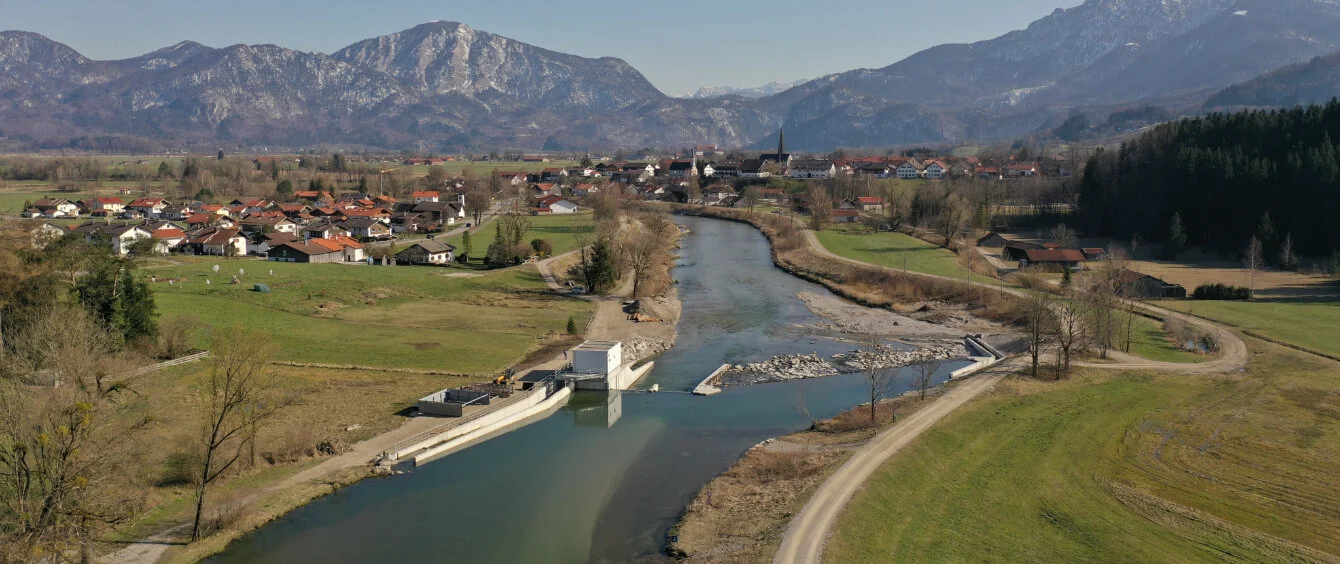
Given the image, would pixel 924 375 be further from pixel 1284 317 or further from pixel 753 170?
pixel 753 170

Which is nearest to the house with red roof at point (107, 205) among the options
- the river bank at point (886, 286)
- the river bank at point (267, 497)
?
the river bank at point (886, 286)

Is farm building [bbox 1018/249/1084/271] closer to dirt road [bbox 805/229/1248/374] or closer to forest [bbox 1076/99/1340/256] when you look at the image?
forest [bbox 1076/99/1340/256]

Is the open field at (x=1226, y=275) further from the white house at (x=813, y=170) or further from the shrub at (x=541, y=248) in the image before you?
the white house at (x=813, y=170)

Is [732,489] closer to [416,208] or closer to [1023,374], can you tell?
[1023,374]

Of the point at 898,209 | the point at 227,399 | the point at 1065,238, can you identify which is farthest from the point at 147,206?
the point at 1065,238

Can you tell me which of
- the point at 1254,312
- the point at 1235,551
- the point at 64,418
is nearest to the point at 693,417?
the point at 1235,551

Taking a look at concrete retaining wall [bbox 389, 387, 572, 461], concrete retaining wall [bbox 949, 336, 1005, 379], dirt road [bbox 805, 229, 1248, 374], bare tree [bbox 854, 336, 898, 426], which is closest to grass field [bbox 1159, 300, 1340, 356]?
dirt road [bbox 805, 229, 1248, 374]
